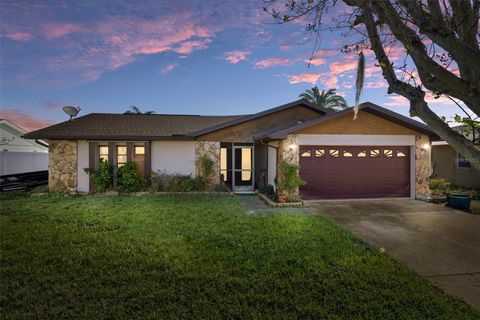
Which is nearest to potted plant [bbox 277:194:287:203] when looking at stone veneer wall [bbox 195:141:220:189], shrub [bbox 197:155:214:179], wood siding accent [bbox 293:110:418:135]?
wood siding accent [bbox 293:110:418:135]

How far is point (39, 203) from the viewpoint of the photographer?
9789 millimetres

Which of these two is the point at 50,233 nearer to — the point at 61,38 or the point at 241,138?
Result: the point at 61,38

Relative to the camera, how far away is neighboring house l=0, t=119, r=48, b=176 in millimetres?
15742

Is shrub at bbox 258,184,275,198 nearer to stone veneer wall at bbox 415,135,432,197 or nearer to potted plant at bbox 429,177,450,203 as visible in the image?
stone veneer wall at bbox 415,135,432,197

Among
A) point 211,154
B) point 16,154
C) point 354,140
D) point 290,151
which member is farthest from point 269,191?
point 16,154

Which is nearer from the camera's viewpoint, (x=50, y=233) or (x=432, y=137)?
(x=50, y=233)

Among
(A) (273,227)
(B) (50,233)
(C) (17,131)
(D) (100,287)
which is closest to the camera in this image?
(D) (100,287)

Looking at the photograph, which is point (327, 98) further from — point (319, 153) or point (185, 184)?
point (185, 184)

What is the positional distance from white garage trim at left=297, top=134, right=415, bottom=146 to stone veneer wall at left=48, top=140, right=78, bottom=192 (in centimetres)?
1074

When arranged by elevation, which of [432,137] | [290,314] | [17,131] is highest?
[17,131]

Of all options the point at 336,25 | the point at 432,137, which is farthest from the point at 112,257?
the point at 432,137

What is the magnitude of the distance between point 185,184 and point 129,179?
2.56m

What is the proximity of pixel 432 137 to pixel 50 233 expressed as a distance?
14326 mm

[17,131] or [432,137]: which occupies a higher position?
[17,131]
